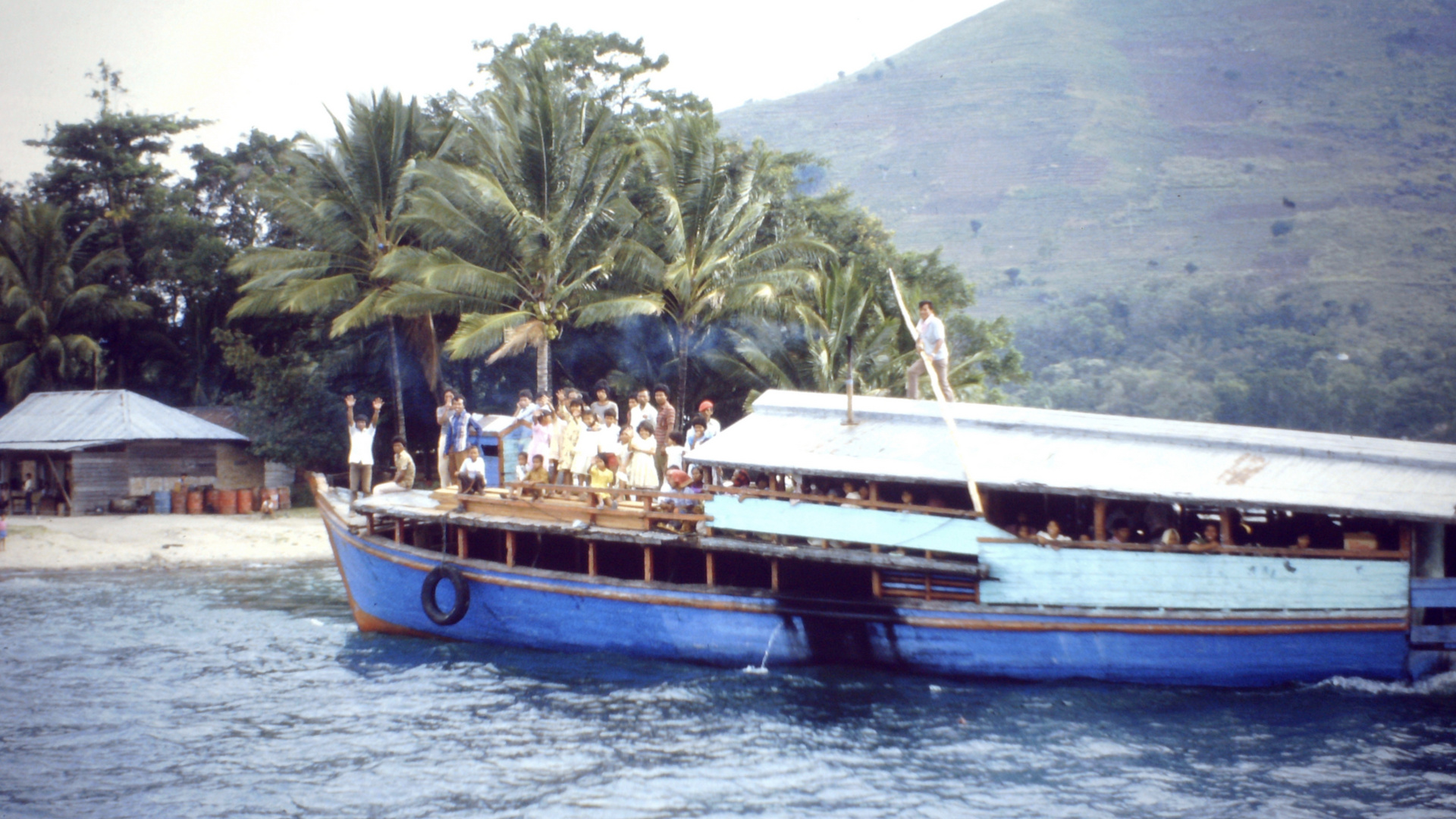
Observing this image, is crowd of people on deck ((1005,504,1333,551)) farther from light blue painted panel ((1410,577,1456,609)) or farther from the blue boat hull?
light blue painted panel ((1410,577,1456,609))

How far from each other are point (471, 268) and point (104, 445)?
11.1 m

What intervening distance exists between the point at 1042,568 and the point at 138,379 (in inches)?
1233

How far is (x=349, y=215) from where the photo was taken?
925 inches

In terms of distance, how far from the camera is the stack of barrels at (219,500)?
2575 centimetres

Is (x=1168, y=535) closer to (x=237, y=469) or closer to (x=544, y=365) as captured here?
(x=544, y=365)

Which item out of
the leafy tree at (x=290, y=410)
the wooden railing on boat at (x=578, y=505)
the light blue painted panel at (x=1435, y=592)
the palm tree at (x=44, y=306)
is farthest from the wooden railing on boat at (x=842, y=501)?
the palm tree at (x=44, y=306)

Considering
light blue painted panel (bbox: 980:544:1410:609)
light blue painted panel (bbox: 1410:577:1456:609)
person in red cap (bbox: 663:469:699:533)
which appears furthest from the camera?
person in red cap (bbox: 663:469:699:533)

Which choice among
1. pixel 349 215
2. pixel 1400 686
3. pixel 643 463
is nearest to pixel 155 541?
pixel 349 215

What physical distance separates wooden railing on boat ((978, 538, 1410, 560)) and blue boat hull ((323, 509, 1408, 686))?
0.60m

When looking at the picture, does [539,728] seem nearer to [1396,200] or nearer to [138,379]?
[138,379]

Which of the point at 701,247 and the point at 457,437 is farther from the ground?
the point at 701,247

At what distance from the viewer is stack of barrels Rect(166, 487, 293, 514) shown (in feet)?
84.5

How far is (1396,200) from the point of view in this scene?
66938 mm

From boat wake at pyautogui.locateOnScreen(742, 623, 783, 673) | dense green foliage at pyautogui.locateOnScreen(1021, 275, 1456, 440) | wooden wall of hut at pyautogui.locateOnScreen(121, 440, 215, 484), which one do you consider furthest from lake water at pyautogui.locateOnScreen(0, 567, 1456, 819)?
dense green foliage at pyautogui.locateOnScreen(1021, 275, 1456, 440)
